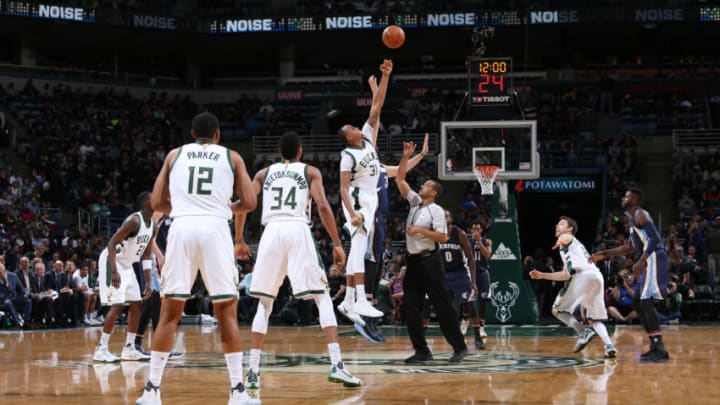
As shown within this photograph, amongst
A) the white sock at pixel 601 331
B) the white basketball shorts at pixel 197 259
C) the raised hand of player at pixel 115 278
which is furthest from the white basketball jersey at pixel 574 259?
the white basketball shorts at pixel 197 259

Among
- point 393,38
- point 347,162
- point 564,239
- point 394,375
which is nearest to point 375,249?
point 347,162

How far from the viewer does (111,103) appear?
3528cm

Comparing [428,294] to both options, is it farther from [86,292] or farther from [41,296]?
[86,292]

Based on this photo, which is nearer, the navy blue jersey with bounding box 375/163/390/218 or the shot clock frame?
the navy blue jersey with bounding box 375/163/390/218

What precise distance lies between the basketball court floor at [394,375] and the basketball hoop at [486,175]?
14.5 ft

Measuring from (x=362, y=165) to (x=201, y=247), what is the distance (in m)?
3.93

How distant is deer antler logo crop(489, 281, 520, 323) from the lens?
19828mm

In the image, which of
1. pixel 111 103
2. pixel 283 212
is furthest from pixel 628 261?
pixel 111 103

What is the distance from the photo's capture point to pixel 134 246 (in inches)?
474

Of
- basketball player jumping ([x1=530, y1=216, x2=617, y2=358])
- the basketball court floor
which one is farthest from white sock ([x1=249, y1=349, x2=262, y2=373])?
basketball player jumping ([x1=530, y1=216, x2=617, y2=358])

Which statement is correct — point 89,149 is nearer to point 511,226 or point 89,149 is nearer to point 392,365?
point 511,226

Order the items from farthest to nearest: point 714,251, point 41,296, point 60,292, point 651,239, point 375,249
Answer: point 714,251 → point 60,292 → point 41,296 → point 651,239 → point 375,249

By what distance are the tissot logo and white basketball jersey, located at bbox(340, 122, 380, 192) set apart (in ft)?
29.0

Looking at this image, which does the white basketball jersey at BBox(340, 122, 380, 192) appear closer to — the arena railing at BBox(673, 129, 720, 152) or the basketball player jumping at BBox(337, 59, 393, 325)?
the basketball player jumping at BBox(337, 59, 393, 325)
